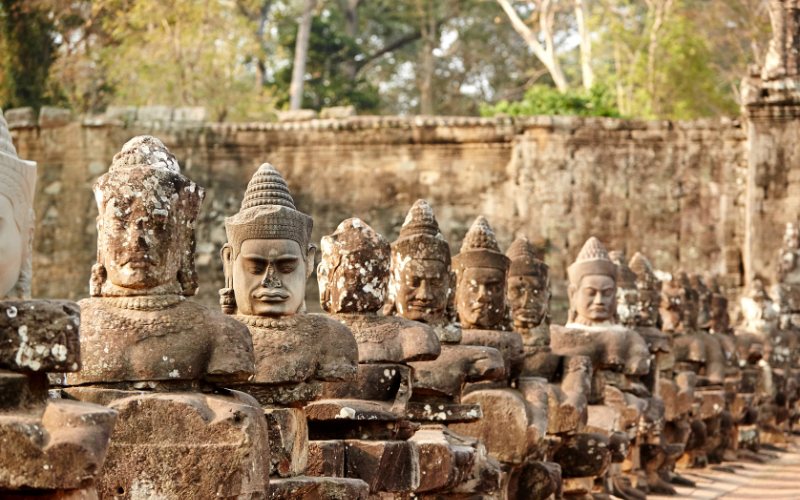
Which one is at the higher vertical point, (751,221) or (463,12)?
(463,12)

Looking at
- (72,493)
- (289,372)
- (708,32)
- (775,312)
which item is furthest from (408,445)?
(708,32)

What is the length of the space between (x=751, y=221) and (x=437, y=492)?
661 inches

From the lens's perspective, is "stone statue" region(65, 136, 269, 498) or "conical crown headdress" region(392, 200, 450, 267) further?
"conical crown headdress" region(392, 200, 450, 267)

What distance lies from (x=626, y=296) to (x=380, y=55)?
3145 centimetres

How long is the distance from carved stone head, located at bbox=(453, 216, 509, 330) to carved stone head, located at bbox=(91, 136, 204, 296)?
3.98 metres

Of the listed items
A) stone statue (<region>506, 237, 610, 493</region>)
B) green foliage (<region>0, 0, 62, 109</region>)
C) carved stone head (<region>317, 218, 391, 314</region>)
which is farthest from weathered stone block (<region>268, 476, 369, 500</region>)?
green foliage (<region>0, 0, 62, 109</region>)

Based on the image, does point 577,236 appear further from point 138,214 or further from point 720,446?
point 138,214

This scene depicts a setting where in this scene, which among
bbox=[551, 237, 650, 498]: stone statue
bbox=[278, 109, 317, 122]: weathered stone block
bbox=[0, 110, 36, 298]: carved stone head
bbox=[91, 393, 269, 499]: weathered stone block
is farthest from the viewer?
bbox=[278, 109, 317, 122]: weathered stone block

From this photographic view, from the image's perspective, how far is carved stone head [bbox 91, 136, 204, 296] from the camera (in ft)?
21.3

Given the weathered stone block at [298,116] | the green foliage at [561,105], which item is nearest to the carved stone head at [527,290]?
the weathered stone block at [298,116]

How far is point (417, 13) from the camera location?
145 ft

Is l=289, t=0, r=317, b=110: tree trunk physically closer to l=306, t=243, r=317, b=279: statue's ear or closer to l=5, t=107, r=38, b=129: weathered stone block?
l=5, t=107, r=38, b=129: weathered stone block

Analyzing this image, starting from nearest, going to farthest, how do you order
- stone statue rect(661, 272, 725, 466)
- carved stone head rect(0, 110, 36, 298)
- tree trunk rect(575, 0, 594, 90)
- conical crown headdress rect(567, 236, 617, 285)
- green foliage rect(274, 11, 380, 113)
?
carved stone head rect(0, 110, 36, 298)
conical crown headdress rect(567, 236, 617, 285)
stone statue rect(661, 272, 725, 466)
tree trunk rect(575, 0, 594, 90)
green foliage rect(274, 11, 380, 113)

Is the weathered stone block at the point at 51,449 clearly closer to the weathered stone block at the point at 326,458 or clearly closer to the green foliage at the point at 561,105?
the weathered stone block at the point at 326,458
